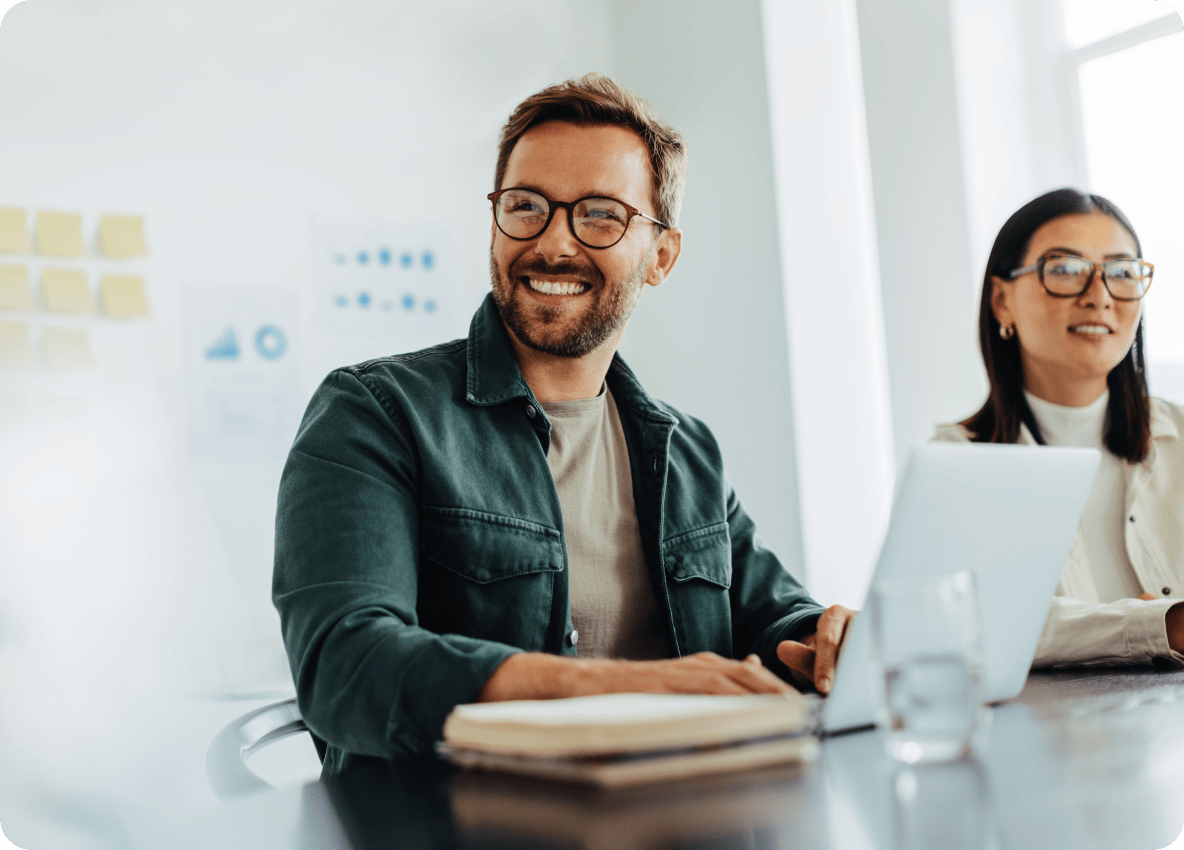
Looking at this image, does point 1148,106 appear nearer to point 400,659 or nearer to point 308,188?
point 308,188

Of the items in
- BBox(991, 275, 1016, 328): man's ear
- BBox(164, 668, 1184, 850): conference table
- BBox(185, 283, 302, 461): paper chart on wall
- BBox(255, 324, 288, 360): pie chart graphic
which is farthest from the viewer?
BBox(255, 324, 288, 360): pie chart graphic

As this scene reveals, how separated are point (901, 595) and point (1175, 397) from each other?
2235 mm

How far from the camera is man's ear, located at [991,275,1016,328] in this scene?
187 cm

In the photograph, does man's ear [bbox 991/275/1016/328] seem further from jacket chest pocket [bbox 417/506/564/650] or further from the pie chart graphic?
the pie chart graphic

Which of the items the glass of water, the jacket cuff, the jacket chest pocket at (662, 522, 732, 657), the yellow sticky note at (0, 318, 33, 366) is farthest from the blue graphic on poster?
the glass of water

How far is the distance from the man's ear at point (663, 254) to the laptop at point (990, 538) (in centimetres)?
89

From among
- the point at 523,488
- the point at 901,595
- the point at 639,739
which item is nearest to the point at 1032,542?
the point at 901,595

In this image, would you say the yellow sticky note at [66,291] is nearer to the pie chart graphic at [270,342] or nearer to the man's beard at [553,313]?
the pie chart graphic at [270,342]

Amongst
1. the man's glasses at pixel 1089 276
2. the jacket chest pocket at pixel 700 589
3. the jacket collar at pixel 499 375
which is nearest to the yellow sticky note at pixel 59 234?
the jacket collar at pixel 499 375

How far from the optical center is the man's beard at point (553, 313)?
1411 millimetres

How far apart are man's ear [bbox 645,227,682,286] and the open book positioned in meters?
1.13

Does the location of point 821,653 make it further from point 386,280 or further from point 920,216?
point 386,280

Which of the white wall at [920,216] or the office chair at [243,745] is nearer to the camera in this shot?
the office chair at [243,745]

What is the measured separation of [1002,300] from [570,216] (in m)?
0.93
